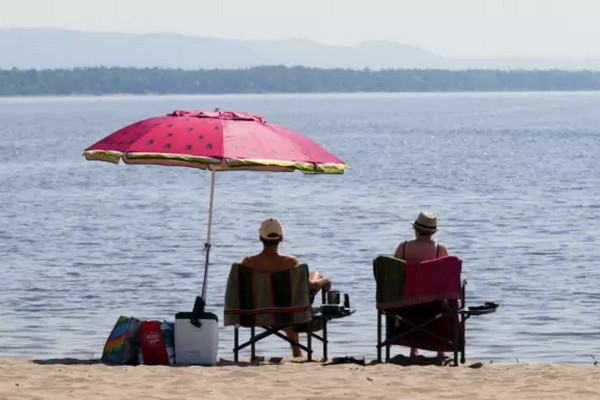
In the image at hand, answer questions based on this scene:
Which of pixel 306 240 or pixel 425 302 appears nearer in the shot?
pixel 425 302

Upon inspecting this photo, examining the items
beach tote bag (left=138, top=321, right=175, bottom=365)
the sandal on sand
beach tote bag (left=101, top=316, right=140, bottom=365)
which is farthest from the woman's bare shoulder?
beach tote bag (left=101, top=316, right=140, bottom=365)

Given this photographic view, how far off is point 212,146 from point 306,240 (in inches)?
715

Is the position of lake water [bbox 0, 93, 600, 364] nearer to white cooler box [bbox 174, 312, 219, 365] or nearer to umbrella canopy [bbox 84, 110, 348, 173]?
white cooler box [bbox 174, 312, 219, 365]

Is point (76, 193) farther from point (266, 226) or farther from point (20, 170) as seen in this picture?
point (266, 226)

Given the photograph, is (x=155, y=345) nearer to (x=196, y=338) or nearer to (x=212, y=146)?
(x=196, y=338)

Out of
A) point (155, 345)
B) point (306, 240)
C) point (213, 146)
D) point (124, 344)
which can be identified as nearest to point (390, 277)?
point (213, 146)

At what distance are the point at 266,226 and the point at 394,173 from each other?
46790mm

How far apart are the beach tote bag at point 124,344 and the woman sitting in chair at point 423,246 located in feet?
6.49

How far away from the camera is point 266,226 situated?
11.9 meters

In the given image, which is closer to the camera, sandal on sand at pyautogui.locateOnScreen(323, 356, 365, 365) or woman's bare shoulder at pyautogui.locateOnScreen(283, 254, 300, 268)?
woman's bare shoulder at pyautogui.locateOnScreen(283, 254, 300, 268)

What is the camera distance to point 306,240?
97.7 ft

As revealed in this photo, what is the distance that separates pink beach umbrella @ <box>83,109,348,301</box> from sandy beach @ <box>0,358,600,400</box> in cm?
143

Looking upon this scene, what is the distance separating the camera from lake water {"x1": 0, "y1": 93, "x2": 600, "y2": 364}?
1705cm

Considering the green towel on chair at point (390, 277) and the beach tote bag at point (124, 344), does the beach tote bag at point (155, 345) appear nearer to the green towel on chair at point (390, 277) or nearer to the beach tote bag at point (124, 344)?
the beach tote bag at point (124, 344)
